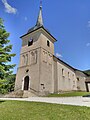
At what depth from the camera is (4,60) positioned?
9109mm

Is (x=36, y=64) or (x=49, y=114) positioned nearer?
(x=49, y=114)

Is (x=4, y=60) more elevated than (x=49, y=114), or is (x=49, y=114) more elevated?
(x=4, y=60)

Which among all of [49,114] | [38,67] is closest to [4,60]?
[49,114]

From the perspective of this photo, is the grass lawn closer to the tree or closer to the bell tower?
the tree

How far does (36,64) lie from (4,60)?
12402 mm

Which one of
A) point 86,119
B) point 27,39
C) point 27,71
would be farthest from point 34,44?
point 86,119

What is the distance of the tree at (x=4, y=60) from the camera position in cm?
881

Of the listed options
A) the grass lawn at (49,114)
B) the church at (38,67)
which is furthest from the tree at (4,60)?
the church at (38,67)

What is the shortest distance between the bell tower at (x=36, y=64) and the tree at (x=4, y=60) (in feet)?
34.1

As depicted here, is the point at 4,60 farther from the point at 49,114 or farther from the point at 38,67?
the point at 38,67

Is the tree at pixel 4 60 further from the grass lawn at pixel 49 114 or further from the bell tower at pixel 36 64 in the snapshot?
the bell tower at pixel 36 64

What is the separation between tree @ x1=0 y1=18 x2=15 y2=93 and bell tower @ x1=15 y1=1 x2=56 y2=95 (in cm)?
1040

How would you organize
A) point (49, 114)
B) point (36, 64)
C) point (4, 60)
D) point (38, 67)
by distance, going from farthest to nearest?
point (36, 64)
point (38, 67)
point (4, 60)
point (49, 114)

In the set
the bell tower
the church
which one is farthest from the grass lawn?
the bell tower
